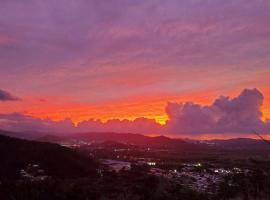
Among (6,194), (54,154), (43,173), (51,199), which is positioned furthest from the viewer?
(54,154)

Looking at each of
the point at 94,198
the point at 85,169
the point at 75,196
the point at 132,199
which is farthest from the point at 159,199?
the point at 85,169

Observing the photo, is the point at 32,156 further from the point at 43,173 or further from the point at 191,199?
the point at 191,199

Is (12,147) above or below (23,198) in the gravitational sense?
above

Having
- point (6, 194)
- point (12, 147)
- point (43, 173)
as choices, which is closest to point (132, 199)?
point (6, 194)

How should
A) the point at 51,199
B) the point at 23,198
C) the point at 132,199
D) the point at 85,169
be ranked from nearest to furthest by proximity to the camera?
the point at 132,199
the point at 51,199
the point at 23,198
the point at 85,169

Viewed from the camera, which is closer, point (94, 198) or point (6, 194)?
point (94, 198)

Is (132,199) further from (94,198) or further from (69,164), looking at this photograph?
(69,164)
